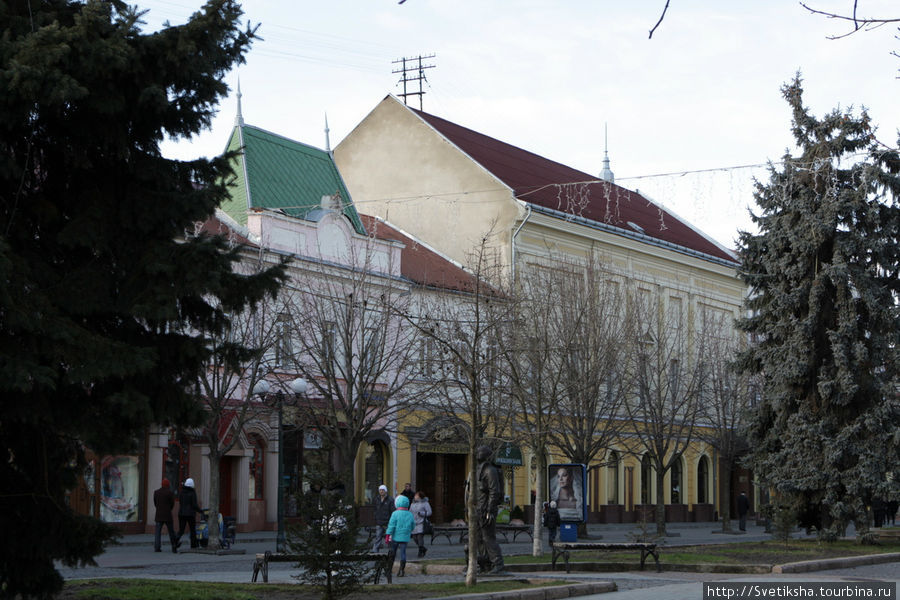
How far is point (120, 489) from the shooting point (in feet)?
105

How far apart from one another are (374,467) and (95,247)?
28058 mm

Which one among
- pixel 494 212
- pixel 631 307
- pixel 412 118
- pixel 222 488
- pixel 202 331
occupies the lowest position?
pixel 222 488

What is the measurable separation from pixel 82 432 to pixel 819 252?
73.9ft

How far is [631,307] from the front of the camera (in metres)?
36.5

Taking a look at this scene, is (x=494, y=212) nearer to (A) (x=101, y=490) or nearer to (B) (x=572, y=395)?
(B) (x=572, y=395)

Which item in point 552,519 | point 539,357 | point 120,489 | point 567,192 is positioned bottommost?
point 552,519

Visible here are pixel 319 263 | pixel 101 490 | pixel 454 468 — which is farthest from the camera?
pixel 454 468

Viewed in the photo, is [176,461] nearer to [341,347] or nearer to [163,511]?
[341,347]

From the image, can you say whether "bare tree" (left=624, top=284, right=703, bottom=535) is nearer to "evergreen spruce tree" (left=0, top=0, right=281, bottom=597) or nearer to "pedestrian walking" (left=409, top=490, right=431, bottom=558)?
"pedestrian walking" (left=409, top=490, right=431, bottom=558)

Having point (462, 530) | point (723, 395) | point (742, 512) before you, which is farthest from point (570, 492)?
point (742, 512)

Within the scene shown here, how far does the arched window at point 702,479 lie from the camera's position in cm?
5428

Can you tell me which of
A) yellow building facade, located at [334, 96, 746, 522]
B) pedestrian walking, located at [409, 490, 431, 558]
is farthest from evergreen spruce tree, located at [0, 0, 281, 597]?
yellow building facade, located at [334, 96, 746, 522]

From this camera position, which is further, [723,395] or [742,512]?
[742,512]

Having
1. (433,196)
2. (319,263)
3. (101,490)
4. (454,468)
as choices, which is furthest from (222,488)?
(433,196)
